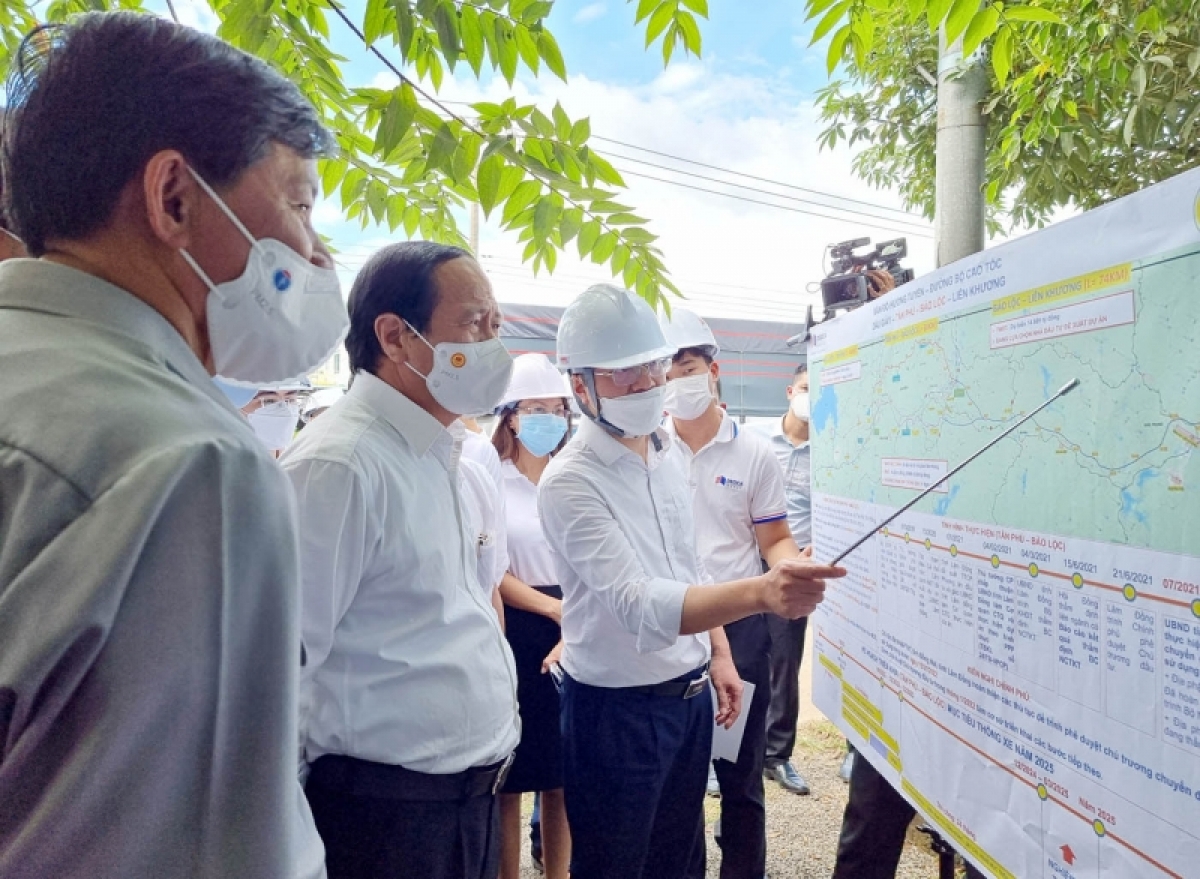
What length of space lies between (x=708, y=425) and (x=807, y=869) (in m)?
1.95

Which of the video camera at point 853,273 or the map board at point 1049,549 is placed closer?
the map board at point 1049,549

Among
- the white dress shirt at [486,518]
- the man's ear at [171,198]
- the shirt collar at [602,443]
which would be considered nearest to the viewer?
the man's ear at [171,198]

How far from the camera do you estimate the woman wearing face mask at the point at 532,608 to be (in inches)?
108

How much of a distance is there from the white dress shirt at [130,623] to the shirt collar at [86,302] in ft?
0.06

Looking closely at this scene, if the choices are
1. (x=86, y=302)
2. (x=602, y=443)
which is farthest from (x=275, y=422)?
(x=86, y=302)

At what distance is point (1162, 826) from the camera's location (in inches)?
43.9

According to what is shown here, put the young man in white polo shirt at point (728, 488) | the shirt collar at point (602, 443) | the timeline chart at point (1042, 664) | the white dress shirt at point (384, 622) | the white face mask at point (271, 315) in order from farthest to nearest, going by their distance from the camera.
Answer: the young man in white polo shirt at point (728, 488), the shirt collar at point (602, 443), the white dress shirt at point (384, 622), the timeline chart at point (1042, 664), the white face mask at point (271, 315)

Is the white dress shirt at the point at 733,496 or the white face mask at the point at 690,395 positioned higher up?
the white face mask at the point at 690,395

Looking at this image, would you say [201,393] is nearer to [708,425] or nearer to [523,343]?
[708,425]

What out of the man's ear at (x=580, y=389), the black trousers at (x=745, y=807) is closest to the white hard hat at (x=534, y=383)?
the man's ear at (x=580, y=389)

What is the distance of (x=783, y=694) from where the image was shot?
4.02 metres

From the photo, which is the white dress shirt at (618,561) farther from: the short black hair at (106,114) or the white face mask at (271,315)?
the short black hair at (106,114)

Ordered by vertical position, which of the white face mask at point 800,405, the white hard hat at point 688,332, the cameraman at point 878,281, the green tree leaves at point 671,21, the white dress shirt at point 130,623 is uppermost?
the green tree leaves at point 671,21

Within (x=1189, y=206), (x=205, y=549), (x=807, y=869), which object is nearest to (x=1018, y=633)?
(x=1189, y=206)
